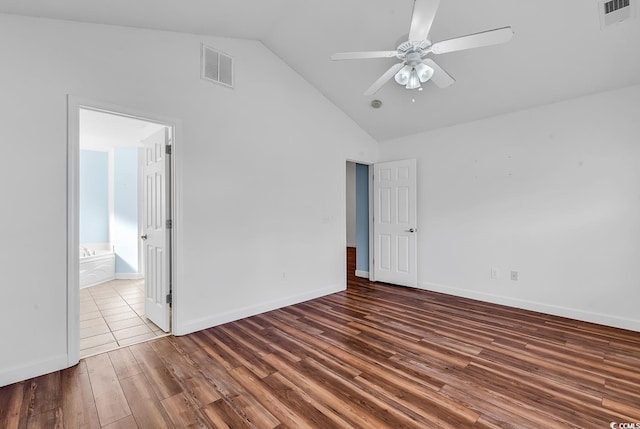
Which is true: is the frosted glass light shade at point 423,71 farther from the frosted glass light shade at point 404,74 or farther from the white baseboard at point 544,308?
the white baseboard at point 544,308

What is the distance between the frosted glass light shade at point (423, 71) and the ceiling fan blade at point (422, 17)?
384 millimetres

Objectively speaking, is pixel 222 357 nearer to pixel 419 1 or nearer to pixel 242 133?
pixel 242 133

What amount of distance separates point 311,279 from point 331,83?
2834 mm

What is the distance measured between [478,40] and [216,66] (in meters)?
2.61

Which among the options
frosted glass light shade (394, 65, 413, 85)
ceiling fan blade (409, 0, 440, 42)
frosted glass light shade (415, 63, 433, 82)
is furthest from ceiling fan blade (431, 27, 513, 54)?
frosted glass light shade (394, 65, 413, 85)

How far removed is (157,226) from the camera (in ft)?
10.7

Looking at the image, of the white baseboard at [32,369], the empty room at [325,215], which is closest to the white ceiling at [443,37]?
the empty room at [325,215]

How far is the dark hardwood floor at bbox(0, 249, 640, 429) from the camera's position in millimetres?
1820

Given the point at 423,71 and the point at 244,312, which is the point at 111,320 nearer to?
the point at 244,312

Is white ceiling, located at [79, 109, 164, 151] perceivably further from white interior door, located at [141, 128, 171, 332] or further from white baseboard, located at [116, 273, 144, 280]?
white baseboard, located at [116, 273, 144, 280]

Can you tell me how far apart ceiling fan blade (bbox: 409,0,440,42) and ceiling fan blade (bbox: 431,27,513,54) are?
165 mm

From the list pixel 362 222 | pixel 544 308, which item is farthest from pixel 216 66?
pixel 544 308

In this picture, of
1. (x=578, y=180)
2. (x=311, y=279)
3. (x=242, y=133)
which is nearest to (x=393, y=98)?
(x=242, y=133)

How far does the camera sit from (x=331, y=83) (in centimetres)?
418
